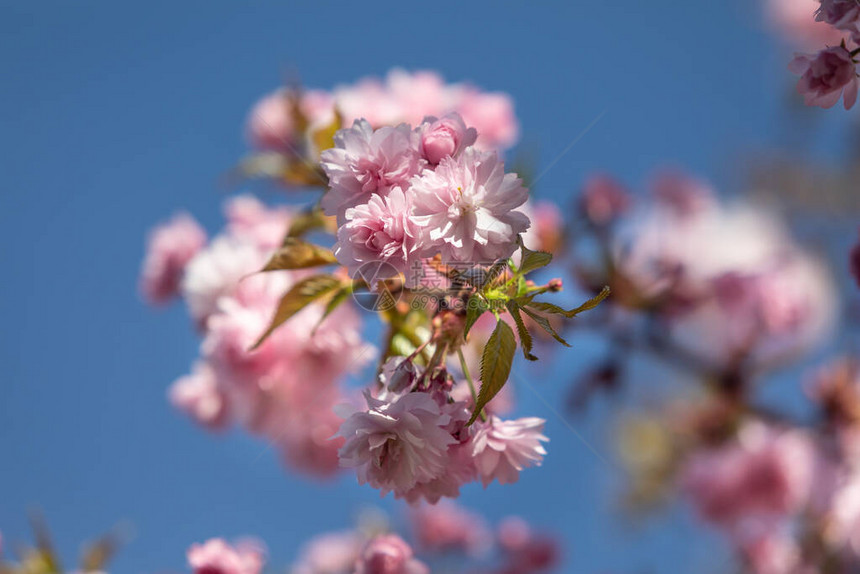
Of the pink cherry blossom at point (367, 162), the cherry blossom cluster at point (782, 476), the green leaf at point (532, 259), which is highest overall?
the cherry blossom cluster at point (782, 476)

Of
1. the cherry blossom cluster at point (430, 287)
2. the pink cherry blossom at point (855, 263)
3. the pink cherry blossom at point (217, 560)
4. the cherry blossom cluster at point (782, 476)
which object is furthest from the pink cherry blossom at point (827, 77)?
the cherry blossom cluster at point (782, 476)

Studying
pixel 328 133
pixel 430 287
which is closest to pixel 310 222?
pixel 328 133

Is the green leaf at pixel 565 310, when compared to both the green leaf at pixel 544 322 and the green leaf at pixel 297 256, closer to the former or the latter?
the green leaf at pixel 544 322

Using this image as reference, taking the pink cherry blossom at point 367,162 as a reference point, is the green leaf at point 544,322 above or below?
below

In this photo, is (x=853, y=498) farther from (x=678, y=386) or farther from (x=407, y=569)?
(x=407, y=569)

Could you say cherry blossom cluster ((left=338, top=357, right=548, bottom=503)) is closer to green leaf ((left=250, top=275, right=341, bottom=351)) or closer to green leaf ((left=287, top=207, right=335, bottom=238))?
green leaf ((left=250, top=275, right=341, bottom=351))

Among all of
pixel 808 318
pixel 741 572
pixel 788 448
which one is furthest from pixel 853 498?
pixel 808 318

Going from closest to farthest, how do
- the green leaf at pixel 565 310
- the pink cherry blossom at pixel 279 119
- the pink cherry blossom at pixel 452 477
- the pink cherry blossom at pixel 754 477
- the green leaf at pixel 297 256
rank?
the green leaf at pixel 565 310, the pink cherry blossom at pixel 452 477, the green leaf at pixel 297 256, the pink cherry blossom at pixel 279 119, the pink cherry blossom at pixel 754 477
